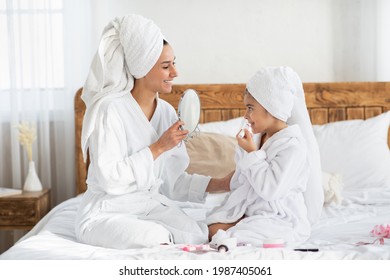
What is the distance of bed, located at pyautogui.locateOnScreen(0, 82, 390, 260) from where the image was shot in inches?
80.5

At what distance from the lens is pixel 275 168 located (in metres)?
2.34

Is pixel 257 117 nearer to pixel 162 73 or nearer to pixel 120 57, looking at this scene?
pixel 162 73

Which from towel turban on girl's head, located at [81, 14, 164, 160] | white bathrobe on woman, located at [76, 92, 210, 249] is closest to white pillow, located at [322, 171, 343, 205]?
white bathrobe on woman, located at [76, 92, 210, 249]

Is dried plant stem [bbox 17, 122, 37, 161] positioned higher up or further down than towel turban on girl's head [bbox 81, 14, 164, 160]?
further down

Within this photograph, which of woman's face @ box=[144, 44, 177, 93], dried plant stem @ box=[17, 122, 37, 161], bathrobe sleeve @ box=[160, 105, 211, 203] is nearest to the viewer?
woman's face @ box=[144, 44, 177, 93]

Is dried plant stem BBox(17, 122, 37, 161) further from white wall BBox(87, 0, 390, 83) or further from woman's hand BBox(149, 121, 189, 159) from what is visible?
woman's hand BBox(149, 121, 189, 159)

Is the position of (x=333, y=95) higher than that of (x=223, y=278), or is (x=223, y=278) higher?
(x=333, y=95)

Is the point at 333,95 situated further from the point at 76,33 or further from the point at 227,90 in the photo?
the point at 76,33

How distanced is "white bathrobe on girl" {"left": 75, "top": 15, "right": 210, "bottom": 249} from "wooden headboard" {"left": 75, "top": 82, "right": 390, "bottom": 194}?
1.30 m

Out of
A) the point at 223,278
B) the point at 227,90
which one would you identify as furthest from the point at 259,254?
the point at 227,90

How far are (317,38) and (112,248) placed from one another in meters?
2.27

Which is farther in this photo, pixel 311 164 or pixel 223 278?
pixel 311 164

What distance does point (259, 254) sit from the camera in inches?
78.0

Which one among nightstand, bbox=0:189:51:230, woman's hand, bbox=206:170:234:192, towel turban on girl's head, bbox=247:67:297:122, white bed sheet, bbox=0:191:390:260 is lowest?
nightstand, bbox=0:189:51:230
